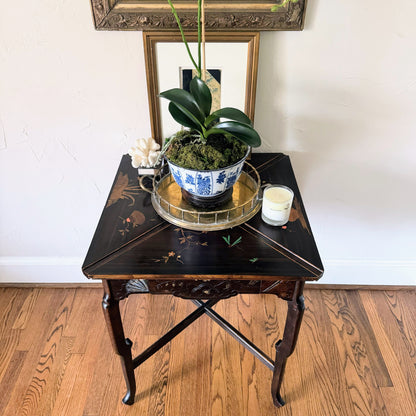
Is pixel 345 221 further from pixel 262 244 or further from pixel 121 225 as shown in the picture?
pixel 121 225

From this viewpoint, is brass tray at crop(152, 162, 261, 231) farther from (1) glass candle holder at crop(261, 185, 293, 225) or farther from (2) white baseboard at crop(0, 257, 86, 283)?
(2) white baseboard at crop(0, 257, 86, 283)

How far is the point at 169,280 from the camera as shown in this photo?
38.7 inches

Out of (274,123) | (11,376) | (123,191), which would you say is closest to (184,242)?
(123,191)

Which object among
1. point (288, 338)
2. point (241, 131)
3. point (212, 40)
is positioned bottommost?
point (288, 338)

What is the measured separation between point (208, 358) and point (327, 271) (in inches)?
24.6

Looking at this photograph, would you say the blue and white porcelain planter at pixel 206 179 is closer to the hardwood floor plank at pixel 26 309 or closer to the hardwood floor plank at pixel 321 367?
the hardwood floor plank at pixel 321 367

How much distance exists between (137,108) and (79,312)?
2.93ft

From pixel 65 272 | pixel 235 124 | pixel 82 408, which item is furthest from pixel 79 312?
pixel 235 124

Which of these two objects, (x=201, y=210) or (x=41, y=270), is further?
(x=41, y=270)

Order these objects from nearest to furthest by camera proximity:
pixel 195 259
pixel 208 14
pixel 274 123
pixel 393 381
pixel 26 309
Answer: pixel 195 259
pixel 208 14
pixel 274 123
pixel 393 381
pixel 26 309

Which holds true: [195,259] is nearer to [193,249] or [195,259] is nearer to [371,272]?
[193,249]

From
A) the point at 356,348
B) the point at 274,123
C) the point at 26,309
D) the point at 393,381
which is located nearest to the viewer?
the point at 274,123

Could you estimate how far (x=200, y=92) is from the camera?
3.20 ft

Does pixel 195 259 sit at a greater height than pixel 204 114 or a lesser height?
lesser
